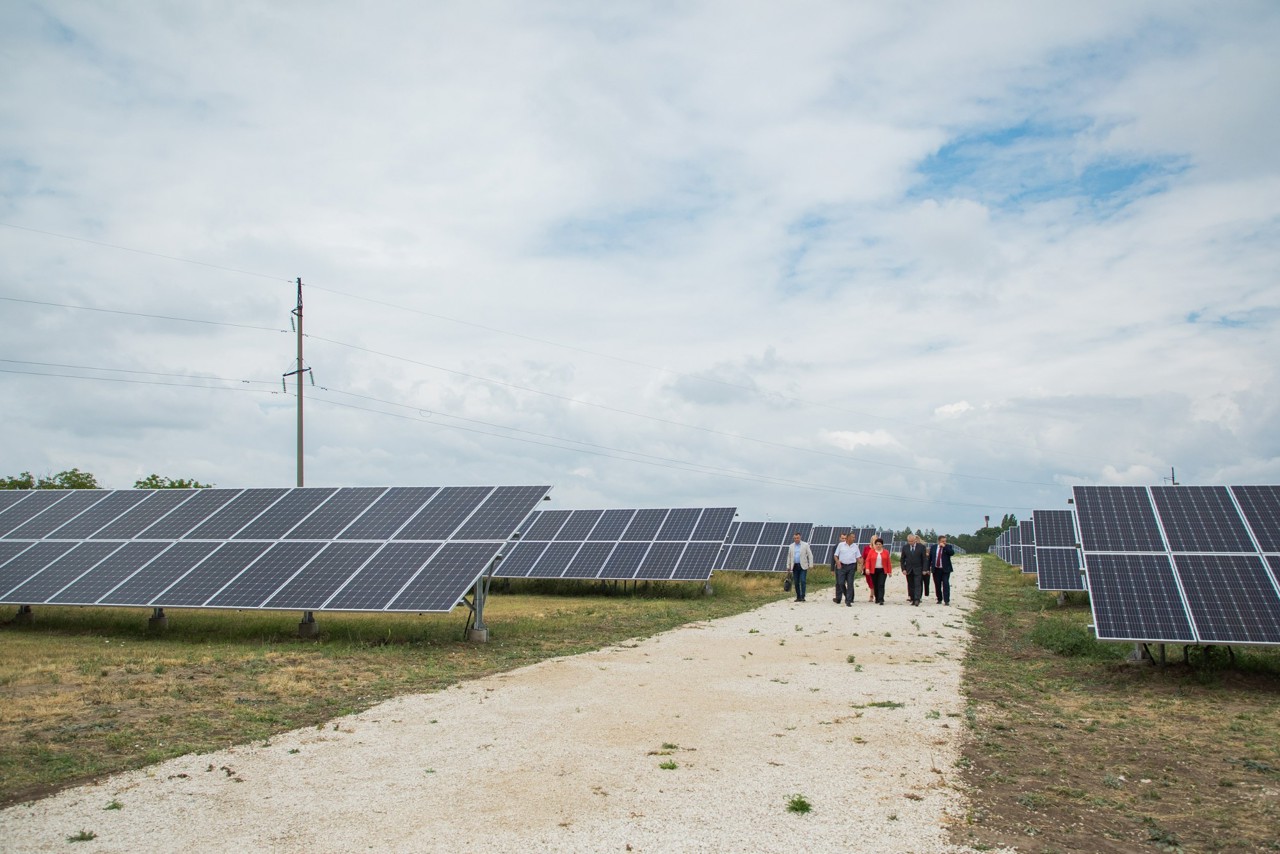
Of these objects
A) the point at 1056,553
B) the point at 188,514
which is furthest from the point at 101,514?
the point at 1056,553

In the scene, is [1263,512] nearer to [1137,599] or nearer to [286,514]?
[1137,599]

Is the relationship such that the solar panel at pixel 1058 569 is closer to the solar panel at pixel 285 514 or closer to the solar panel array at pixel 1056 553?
the solar panel array at pixel 1056 553

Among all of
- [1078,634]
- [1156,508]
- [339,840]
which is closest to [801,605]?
[1078,634]

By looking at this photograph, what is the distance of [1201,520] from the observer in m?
13.6

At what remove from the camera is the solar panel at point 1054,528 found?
27188mm

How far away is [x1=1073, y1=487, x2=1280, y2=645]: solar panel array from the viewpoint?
1135cm

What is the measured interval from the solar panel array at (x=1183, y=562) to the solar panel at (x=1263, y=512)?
0.01m

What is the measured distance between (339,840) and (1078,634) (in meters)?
13.7

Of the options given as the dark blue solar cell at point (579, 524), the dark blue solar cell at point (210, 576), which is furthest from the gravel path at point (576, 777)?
the dark blue solar cell at point (579, 524)

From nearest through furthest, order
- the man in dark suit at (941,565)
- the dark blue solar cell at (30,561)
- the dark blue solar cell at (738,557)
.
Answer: the dark blue solar cell at (30,561)
the man in dark suit at (941,565)
the dark blue solar cell at (738,557)

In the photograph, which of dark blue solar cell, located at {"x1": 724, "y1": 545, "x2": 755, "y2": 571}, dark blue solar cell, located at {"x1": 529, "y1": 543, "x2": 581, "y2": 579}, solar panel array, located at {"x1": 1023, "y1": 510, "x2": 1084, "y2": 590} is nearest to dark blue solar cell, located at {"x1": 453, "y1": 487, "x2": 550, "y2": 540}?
dark blue solar cell, located at {"x1": 529, "y1": 543, "x2": 581, "y2": 579}

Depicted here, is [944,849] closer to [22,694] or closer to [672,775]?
[672,775]

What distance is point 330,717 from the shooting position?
9781 mm

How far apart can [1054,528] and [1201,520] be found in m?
16.1
